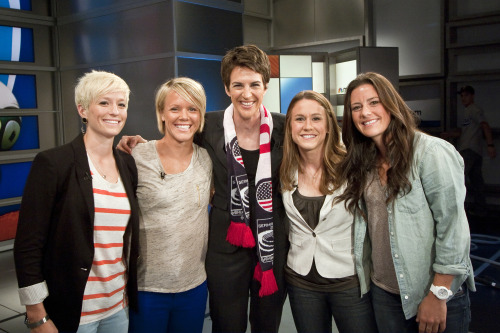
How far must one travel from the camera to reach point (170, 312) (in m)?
2.13

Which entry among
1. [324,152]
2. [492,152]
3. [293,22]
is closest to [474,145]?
[492,152]

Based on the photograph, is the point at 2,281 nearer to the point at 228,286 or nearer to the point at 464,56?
the point at 228,286

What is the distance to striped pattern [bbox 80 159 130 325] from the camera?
1809 mm

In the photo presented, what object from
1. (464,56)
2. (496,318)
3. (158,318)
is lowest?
(496,318)

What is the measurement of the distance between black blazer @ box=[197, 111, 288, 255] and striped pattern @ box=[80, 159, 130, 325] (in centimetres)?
55

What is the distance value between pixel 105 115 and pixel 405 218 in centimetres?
132

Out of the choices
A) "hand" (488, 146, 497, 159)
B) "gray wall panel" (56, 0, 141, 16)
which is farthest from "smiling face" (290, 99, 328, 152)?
"hand" (488, 146, 497, 159)

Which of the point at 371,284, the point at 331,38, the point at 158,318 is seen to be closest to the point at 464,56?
the point at 331,38

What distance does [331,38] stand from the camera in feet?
29.1

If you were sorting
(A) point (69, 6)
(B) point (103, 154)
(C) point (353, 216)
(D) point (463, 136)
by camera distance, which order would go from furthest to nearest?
1. (D) point (463, 136)
2. (A) point (69, 6)
3. (C) point (353, 216)
4. (B) point (103, 154)

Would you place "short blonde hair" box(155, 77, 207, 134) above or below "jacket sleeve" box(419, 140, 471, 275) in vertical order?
above

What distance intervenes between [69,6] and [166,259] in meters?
4.82

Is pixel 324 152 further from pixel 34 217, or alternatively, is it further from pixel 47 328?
pixel 47 328

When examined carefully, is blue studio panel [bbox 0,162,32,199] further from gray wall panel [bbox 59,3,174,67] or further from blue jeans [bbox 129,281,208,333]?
blue jeans [bbox 129,281,208,333]
